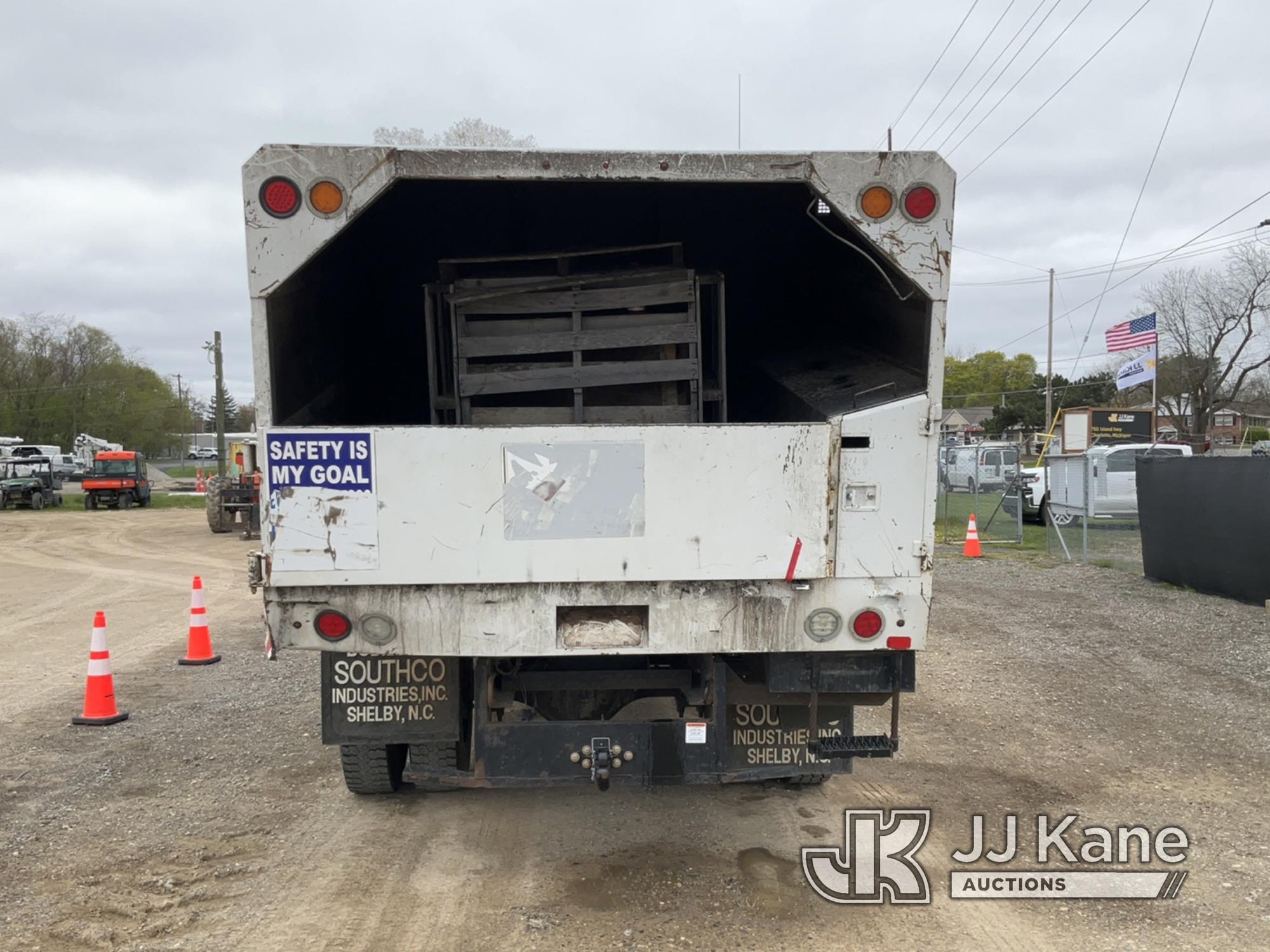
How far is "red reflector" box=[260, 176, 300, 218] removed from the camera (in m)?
3.64

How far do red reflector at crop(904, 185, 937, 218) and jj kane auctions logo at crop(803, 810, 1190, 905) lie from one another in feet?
9.02

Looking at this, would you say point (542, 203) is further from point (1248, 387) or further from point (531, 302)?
point (1248, 387)

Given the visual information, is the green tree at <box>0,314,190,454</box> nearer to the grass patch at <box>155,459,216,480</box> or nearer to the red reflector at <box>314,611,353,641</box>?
the grass patch at <box>155,459,216,480</box>

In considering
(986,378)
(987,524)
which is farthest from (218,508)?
(986,378)

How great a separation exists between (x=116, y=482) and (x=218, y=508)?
1444 cm

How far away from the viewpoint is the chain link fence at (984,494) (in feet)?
59.1

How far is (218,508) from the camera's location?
23.0m

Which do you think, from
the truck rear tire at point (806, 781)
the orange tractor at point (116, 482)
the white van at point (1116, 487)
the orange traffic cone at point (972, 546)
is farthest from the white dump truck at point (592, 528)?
the orange tractor at point (116, 482)

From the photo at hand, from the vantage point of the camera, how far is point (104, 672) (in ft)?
22.4

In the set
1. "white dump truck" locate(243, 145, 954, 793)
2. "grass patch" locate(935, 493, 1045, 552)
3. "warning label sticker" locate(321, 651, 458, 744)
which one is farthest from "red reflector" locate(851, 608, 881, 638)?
"grass patch" locate(935, 493, 1045, 552)

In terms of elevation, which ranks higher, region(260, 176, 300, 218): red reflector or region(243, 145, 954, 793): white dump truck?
region(260, 176, 300, 218): red reflector

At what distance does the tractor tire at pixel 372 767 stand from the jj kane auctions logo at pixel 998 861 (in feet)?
6.81

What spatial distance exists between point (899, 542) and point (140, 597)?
40.8 feet

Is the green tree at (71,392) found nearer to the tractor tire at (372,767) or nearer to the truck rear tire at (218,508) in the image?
the truck rear tire at (218,508)
